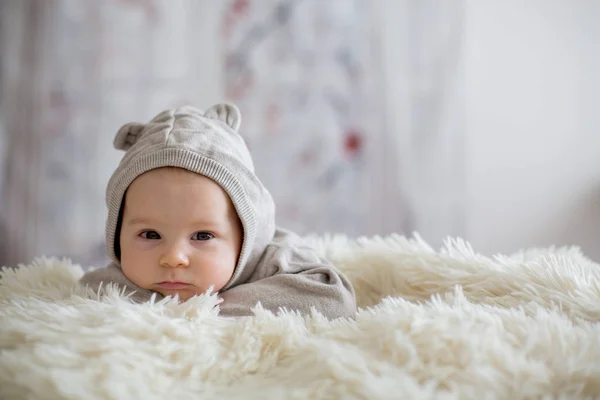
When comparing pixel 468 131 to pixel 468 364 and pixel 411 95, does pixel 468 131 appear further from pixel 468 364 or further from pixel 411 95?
pixel 468 364

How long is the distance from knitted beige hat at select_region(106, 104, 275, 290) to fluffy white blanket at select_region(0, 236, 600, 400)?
0.86ft

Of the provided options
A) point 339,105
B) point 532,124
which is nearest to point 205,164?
point 339,105

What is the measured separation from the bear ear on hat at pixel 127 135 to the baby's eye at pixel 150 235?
0.84 ft

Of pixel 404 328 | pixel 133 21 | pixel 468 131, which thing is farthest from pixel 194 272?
pixel 133 21

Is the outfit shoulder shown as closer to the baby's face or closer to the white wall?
the baby's face

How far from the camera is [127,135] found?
122cm

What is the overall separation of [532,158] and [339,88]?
73cm

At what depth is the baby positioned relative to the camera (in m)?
1.01

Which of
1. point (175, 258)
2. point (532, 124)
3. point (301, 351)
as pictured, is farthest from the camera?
point (532, 124)

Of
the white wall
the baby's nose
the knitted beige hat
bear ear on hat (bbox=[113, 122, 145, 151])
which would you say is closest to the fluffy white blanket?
the baby's nose

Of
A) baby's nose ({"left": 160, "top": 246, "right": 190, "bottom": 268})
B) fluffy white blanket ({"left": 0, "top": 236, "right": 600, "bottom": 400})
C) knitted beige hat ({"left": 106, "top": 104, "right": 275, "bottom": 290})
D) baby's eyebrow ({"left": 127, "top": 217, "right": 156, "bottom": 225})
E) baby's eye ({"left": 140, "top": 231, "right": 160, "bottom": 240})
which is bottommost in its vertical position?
fluffy white blanket ({"left": 0, "top": 236, "right": 600, "bottom": 400})

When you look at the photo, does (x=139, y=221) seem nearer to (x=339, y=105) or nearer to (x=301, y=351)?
(x=301, y=351)

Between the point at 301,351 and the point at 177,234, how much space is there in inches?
14.2

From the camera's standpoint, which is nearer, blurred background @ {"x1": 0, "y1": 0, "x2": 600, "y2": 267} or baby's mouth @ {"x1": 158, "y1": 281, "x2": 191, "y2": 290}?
baby's mouth @ {"x1": 158, "y1": 281, "x2": 191, "y2": 290}
